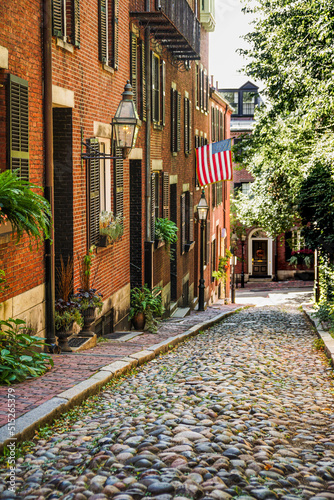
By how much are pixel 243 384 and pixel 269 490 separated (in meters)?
3.38

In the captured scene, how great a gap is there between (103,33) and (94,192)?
9.72 feet

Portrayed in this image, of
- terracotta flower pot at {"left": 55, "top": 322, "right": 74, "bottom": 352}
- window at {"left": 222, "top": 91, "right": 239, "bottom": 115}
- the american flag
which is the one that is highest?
window at {"left": 222, "top": 91, "right": 239, "bottom": 115}

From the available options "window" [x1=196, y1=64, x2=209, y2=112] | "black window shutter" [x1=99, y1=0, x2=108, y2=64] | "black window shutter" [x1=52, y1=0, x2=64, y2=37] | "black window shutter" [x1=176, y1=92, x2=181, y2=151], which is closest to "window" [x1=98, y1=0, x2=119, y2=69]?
"black window shutter" [x1=99, y1=0, x2=108, y2=64]

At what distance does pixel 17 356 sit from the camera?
6.54 m

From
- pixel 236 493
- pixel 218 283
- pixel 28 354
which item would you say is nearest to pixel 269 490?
pixel 236 493

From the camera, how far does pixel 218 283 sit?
3416 cm

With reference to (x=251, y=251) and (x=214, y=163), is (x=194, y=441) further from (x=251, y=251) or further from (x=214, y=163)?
(x=251, y=251)

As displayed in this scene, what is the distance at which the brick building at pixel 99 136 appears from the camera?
7541mm

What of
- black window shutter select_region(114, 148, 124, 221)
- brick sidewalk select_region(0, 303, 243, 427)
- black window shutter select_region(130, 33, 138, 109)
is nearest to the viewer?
brick sidewalk select_region(0, 303, 243, 427)

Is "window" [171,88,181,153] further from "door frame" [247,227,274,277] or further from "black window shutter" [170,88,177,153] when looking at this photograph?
"door frame" [247,227,274,277]

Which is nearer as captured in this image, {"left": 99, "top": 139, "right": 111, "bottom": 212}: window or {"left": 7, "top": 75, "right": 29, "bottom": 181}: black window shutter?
{"left": 7, "top": 75, "right": 29, "bottom": 181}: black window shutter

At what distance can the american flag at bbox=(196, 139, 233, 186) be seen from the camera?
20312mm

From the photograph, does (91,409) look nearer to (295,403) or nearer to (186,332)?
(295,403)

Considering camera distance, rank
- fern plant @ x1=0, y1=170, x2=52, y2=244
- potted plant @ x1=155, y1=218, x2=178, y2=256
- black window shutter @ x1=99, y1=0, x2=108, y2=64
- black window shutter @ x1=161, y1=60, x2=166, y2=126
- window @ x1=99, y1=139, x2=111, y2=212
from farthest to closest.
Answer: black window shutter @ x1=161, y1=60, x2=166, y2=126 → potted plant @ x1=155, y1=218, x2=178, y2=256 → window @ x1=99, y1=139, x2=111, y2=212 → black window shutter @ x1=99, y1=0, x2=108, y2=64 → fern plant @ x1=0, y1=170, x2=52, y2=244
